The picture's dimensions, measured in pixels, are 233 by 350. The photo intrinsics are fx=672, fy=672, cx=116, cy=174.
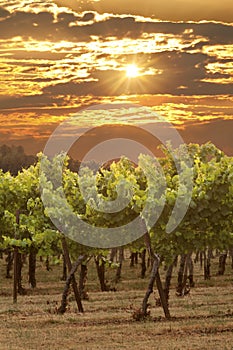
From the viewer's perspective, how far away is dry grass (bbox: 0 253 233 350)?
77.7 feet

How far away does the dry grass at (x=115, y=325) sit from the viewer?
2369cm

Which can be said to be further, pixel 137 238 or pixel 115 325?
pixel 137 238

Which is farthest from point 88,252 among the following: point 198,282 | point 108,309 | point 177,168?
point 198,282

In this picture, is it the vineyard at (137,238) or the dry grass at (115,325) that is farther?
the vineyard at (137,238)

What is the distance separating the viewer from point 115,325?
28703 mm

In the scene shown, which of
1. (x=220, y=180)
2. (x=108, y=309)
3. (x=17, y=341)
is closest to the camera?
(x=17, y=341)

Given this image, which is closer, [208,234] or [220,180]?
[220,180]

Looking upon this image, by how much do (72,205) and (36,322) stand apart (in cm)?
683

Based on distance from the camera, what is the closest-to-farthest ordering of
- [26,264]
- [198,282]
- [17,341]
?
[17,341], [198,282], [26,264]

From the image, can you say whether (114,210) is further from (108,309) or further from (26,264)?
(26,264)

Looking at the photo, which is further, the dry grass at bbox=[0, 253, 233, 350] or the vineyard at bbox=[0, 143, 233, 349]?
the vineyard at bbox=[0, 143, 233, 349]

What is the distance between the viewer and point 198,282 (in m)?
60.8

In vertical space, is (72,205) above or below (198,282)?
above

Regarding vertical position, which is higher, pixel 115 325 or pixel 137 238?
pixel 137 238
